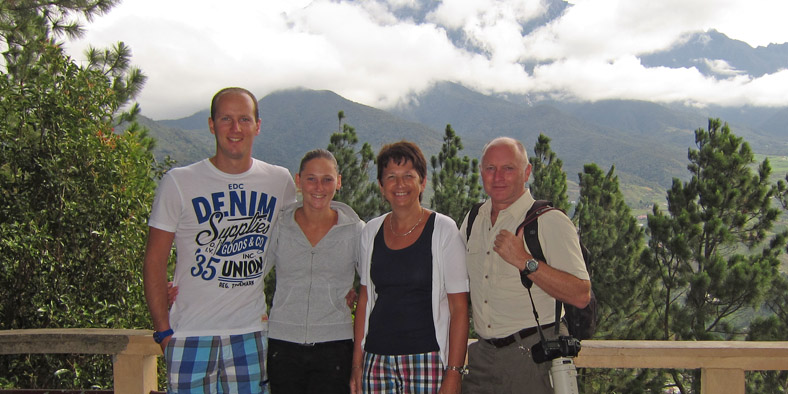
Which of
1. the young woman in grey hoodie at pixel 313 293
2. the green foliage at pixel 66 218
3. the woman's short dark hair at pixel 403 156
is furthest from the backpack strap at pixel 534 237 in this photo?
the green foliage at pixel 66 218

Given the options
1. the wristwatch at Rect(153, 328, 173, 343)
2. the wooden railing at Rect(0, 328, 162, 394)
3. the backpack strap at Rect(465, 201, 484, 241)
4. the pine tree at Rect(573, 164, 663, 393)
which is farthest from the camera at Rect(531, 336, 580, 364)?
the pine tree at Rect(573, 164, 663, 393)

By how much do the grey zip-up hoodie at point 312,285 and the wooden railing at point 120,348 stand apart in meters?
0.81

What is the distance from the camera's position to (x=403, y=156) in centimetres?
256

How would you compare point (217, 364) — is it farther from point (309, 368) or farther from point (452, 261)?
point (452, 261)

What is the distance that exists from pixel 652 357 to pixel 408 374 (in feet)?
3.97

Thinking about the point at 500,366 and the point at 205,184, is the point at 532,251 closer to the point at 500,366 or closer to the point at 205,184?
the point at 500,366

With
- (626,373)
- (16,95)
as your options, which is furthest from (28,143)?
(626,373)

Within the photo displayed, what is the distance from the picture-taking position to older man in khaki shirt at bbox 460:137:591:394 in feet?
7.79

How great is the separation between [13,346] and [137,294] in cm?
214

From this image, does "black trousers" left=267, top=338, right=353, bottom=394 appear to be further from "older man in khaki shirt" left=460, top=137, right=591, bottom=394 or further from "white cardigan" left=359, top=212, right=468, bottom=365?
"older man in khaki shirt" left=460, top=137, right=591, bottom=394

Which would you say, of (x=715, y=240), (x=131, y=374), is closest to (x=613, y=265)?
(x=715, y=240)

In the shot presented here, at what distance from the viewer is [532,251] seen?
2.43 meters

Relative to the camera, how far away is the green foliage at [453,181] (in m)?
18.1

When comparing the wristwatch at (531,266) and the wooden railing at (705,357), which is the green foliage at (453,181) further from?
the wristwatch at (531,266)
